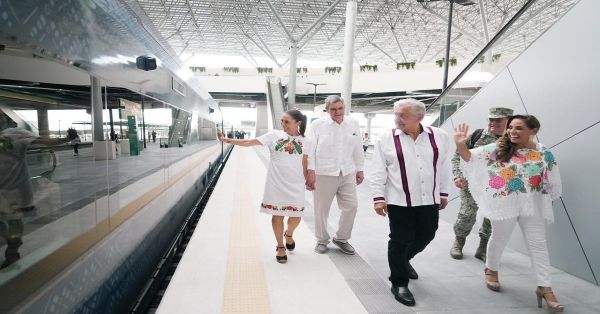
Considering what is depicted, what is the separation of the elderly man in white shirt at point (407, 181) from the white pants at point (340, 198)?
0.84 metres

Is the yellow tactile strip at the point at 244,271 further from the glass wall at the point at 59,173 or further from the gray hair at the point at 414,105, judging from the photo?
the gray hair at the point at 414,105

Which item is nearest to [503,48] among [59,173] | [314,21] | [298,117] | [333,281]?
[298,117]

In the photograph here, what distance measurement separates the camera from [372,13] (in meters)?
34.9

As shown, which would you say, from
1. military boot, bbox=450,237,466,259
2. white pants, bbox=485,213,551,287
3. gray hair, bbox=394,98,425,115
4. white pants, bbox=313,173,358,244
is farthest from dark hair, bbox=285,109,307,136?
military boot, bbox=450,237,466,259

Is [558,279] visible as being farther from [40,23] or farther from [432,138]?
[40,23]

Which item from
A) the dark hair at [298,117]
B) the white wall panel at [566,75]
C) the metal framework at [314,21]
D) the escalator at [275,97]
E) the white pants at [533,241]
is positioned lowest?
the white pants at [533,241]

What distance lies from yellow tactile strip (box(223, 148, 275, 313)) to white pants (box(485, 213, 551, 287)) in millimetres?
1876

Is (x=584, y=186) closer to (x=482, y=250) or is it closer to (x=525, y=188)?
(x=525, y=188)

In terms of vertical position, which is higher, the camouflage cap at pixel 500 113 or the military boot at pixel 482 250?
the camouflage cap at pixel 500 113

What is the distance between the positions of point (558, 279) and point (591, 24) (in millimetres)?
2216

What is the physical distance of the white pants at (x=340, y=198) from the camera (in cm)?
362

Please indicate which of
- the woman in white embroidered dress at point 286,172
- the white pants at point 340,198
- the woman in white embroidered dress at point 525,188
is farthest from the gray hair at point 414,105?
the white pants at point 340,198

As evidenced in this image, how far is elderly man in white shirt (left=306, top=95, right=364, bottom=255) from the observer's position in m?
3.55

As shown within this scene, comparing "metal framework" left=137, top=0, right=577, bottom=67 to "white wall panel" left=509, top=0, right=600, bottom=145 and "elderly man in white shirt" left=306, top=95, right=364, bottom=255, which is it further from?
"elderly man in white shirt" left=306, top=95, right=364, bottom=255
